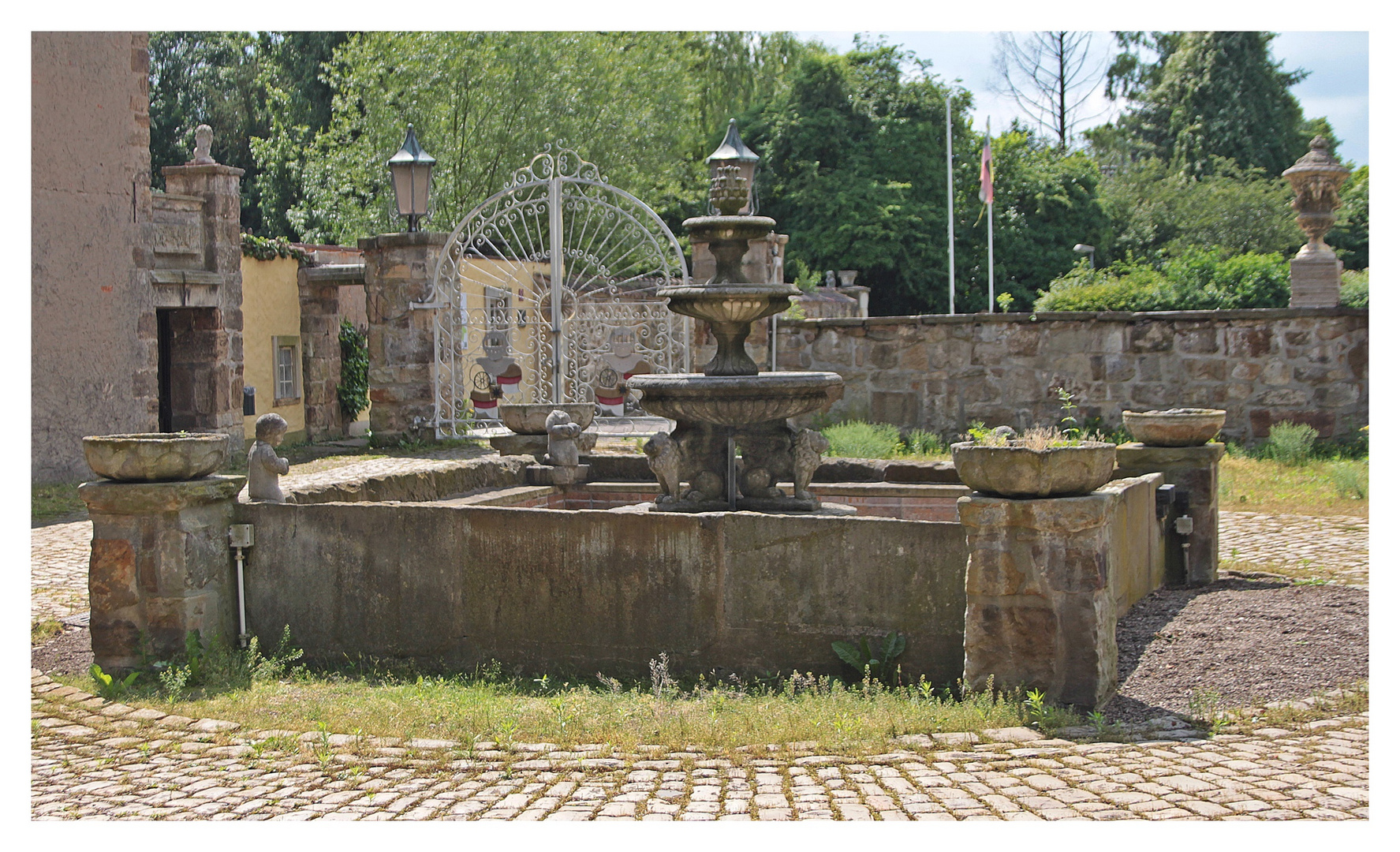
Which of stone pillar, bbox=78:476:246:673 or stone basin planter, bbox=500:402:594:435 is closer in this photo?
stone pillar, bbox=78:476:246:673

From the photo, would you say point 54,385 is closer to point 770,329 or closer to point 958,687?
point 770,329

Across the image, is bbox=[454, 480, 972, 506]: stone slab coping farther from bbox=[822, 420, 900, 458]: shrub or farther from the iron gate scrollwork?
the iron gate scrollwork

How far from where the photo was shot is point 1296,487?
11.8m

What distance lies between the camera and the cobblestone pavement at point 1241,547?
7.94 metres

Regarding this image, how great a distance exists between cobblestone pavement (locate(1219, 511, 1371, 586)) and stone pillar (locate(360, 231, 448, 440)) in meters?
8.43

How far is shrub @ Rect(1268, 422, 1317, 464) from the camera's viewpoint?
13.1 m

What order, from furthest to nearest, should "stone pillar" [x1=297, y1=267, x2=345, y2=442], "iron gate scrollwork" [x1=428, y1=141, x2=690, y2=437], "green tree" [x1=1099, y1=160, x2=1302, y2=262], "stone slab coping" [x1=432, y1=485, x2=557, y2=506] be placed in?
1. "green tree" [x1=1099, y1=160, x2=1302, y2=262]
2. "stone pillar" [x1=297, y1=267, x2=345, y2=442]
3. "iron gate scrollwork" [x1=428, y1=141, x2=690, y2=437]
4. "stone slab coping" [x1=432, y1=485, x2=557, y2=506]

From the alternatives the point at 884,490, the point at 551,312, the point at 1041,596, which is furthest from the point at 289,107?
the point at 1041,596

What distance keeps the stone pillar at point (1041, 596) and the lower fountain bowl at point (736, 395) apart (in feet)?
7.87

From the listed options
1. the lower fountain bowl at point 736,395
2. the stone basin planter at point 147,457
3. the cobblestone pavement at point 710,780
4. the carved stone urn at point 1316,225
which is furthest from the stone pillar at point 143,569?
the carved stone urn at point 1316,225

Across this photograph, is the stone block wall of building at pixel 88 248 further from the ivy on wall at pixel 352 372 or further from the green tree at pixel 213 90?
the green tree at pixel 213 90

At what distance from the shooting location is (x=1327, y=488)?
11.6m

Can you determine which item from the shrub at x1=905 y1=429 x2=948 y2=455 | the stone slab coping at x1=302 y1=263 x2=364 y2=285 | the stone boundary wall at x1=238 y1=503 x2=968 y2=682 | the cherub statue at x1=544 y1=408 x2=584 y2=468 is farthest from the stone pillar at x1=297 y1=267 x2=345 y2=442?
the stone boundary wall at x1=238 y1=503 x2=968 y2=682

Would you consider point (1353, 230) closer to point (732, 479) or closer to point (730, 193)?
point (730, 193)
